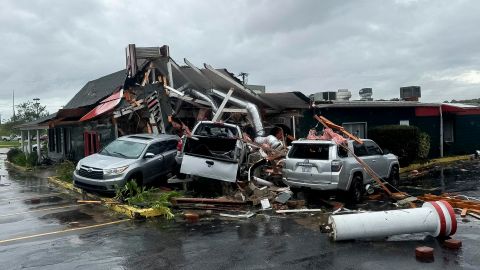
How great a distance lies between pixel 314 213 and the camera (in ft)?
36.3

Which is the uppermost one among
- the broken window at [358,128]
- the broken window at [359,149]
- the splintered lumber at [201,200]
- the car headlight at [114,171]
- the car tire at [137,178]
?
the broken window at [358,128]

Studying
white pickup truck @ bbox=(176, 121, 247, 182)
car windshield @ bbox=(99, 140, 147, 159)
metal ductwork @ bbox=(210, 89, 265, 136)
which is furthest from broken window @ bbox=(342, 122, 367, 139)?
car windshield @ bbox=(99, 140, 147, 159)

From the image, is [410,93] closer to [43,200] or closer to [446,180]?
[446,180]

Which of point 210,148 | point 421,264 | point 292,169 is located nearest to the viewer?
point 421,264

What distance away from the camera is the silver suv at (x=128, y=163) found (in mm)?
13336

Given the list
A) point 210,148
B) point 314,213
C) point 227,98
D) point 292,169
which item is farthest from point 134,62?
point 314,213

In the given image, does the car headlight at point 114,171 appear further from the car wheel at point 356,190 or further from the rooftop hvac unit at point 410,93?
the rooftop hvac unit at point 410,93

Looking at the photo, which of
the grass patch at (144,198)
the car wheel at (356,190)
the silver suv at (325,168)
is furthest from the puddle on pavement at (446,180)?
the grass patch at (144,198)

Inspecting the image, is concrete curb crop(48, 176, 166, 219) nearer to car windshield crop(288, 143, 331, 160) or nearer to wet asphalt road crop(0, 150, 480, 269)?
wet asphalt road crop(0, 150, 480, 269)

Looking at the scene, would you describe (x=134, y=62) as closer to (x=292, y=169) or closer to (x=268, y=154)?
(x=268, y=154)

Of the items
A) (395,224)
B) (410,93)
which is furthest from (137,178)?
(410,93)

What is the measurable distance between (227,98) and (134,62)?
175 inches

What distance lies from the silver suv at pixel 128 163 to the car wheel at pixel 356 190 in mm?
6095

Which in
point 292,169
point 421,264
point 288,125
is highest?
point 288,125
